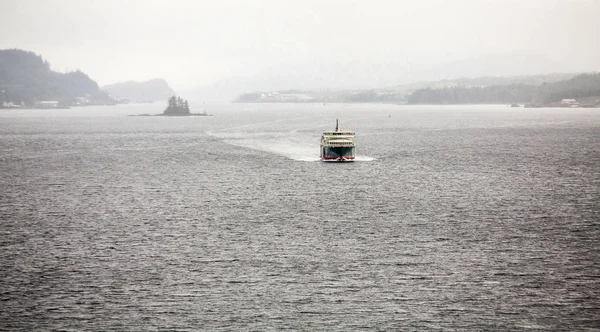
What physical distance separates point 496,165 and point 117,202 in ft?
227

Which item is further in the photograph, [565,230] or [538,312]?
[565,230]

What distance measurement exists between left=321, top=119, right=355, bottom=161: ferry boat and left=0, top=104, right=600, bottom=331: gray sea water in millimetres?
11355

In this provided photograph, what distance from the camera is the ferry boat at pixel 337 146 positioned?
12319 cm

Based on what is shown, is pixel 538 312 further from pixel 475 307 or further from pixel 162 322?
pixel 162 322

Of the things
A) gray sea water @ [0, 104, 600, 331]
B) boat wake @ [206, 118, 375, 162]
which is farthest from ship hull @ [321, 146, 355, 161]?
gray sea water @ [0, 104, 600, 331]

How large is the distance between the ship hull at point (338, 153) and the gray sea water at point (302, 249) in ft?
36.9

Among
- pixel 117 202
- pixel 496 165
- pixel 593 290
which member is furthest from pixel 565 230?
pixel 496 165

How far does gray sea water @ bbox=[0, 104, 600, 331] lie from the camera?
39094 millimetres

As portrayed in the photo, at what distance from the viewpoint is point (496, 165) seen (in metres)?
121

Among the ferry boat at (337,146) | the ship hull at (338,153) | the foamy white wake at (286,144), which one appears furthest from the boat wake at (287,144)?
the ferry boat at (337,146)

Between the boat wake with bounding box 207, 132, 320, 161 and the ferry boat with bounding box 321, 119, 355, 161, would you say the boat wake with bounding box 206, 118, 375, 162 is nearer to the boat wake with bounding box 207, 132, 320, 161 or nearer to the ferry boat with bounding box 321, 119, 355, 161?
the boat wake with bounding box 207, 132, 320, 161

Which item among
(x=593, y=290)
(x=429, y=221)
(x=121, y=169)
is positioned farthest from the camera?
(x=121, y=169)

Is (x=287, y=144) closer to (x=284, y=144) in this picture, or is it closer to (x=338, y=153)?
(x=284, y=144)

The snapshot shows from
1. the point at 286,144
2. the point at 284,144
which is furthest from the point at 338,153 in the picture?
the point at 284,144
